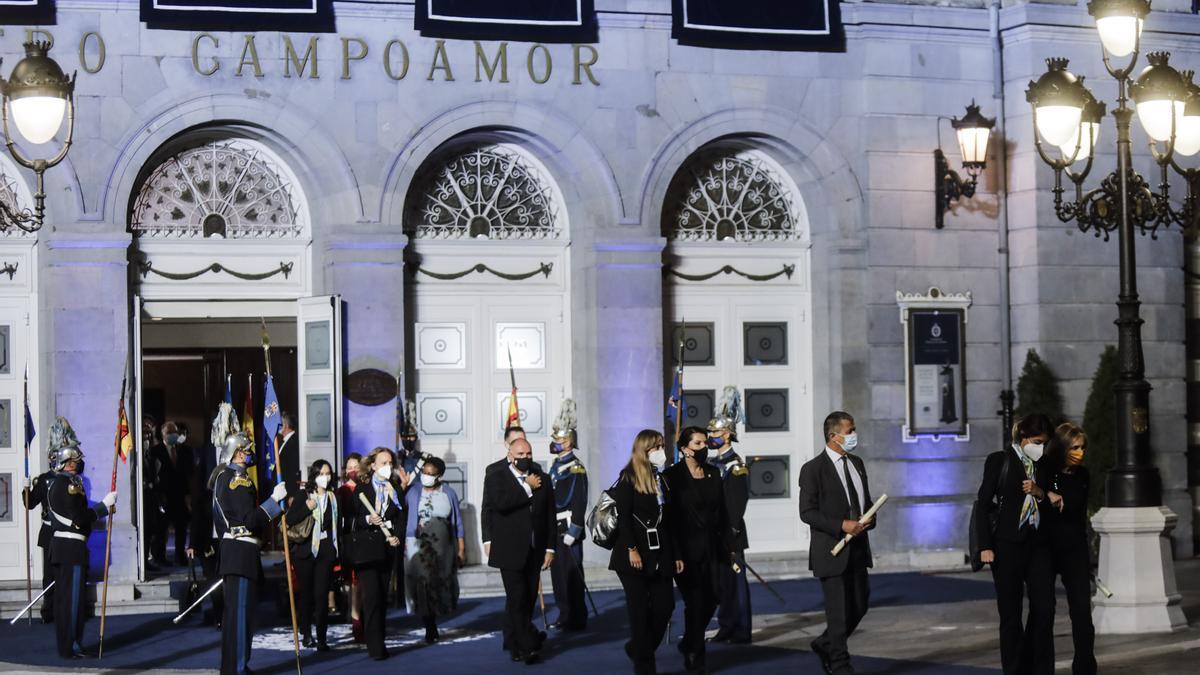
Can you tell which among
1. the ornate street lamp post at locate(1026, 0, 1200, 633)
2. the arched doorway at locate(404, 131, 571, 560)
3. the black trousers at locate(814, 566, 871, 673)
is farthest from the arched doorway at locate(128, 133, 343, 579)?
the ornate street lamp post at locate(1026, 0, 1200, 633)

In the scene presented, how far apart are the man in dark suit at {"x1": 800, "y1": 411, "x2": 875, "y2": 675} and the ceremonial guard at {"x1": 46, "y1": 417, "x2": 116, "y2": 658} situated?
19.6 feet

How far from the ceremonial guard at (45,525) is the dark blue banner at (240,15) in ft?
15.3

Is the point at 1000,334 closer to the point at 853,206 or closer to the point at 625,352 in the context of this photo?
the point at 853,206

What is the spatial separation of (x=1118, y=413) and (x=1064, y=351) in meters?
5.47

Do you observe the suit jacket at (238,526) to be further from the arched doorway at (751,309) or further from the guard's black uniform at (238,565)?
the arched doorway at (751,309)

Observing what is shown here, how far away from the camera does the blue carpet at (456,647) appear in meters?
14.5

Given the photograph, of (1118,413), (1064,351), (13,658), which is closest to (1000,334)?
(1064,351)

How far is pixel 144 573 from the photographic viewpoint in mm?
18953

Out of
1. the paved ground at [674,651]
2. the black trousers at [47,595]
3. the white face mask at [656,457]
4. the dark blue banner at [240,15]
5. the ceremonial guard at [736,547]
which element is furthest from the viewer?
the dark blue banner at [240,15]

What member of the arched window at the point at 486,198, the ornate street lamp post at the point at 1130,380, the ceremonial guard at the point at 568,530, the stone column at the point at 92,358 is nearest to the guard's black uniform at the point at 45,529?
the stone column at the point at 92,358

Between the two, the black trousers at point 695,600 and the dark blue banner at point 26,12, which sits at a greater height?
the dark blue banner at point 26,12

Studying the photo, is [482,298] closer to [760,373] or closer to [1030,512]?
[760,373]

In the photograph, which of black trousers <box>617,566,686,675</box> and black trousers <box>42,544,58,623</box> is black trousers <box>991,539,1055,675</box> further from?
black trousers <box>42,544,58,623</box>

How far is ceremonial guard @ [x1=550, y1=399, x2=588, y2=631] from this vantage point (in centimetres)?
1664
